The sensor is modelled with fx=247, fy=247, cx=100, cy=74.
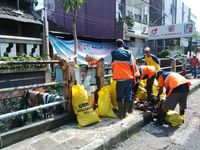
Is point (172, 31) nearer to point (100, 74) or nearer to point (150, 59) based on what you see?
point (150, 59)

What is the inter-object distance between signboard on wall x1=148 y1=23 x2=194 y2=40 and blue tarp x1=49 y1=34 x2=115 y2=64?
918cm

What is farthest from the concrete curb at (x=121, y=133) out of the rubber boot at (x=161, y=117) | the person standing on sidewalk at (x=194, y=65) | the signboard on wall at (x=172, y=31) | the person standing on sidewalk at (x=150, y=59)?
the signboard on wall at (x=172, y=31)

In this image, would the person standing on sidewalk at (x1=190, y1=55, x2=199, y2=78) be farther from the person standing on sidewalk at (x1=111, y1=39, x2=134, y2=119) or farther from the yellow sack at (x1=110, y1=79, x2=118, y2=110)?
the person standing on sidewalk at (x1=111, y1=39, x2=134, y2=119)

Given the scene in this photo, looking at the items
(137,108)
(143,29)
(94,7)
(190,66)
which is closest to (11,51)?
(137,108)

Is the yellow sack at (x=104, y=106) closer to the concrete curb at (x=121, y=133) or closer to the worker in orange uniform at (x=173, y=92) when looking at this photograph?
the concrete curb at (x=121, y=133)

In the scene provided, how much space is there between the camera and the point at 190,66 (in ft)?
42.3

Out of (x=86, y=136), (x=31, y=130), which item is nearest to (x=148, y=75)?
(x=86, y=136)

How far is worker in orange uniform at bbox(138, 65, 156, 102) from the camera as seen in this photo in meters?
5.99

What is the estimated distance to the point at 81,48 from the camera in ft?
44.6

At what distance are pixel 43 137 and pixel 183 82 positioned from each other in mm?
2939

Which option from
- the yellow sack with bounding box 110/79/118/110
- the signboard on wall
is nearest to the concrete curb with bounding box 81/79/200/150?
the yellow sack with bounding box 110/79/118/110

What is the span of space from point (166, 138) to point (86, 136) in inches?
57.3

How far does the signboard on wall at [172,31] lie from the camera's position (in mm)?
22422

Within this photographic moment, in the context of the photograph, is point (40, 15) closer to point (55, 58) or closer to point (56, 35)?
point (56, 35)
